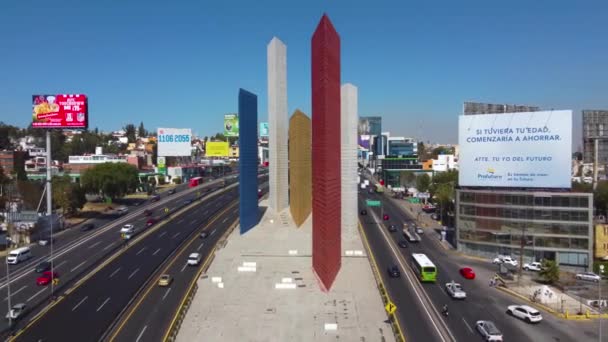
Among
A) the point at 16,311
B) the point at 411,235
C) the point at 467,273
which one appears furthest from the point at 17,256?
the point at 411,235

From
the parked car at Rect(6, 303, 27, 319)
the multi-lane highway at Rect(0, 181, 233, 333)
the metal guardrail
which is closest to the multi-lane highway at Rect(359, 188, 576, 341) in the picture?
the metal guardrail

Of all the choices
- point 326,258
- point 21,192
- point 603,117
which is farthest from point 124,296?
point 603,117

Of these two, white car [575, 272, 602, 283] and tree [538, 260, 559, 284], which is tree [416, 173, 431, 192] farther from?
tree [538, 260, 559, 284]

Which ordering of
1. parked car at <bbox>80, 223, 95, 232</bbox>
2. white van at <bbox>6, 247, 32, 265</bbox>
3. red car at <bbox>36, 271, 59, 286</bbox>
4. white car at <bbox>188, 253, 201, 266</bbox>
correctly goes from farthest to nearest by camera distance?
parked car at <bbox>80, 223, 95, 232</bbox> < white van at <bbox>6, 247, 32, 265</bbox> < white car at <bbox>188, 253, 201, 266</bbox> < red car at <bbox>36, 271, 59, 286</bbox>

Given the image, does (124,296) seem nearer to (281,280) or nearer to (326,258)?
(281,280)

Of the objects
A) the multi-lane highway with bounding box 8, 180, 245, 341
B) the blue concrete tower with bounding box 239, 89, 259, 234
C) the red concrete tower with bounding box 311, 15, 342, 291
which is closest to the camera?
the multi-lane highway with bounding box 8, 180, 245, 341

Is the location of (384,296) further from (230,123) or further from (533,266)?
(230,123)

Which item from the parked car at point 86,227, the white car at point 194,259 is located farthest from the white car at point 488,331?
the parked car at point 86,227

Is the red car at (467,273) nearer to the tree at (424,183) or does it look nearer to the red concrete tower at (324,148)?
the red concrete tower at (324,148)
